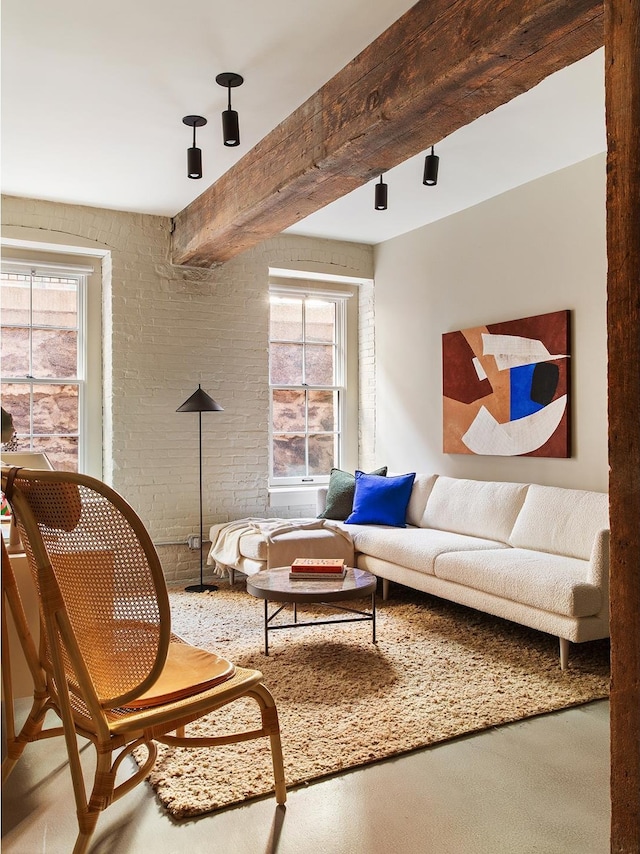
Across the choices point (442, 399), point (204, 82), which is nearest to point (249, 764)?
point (204, 82)

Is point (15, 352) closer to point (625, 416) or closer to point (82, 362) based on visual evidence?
point (82, 362)

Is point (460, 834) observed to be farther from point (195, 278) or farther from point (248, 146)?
point (195, 278)

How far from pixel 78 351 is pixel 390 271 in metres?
2.68

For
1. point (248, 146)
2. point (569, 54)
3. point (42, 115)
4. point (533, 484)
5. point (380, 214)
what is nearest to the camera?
point (569, 54)

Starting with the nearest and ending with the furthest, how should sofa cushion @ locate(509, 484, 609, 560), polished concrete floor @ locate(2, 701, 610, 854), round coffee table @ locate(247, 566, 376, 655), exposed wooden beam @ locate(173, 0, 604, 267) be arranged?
polished concrete floor @ locate(2, 701, 610, 854), exposed wooden beam @ locate(173, 0, 604, 267), round coffee table @ locate(247, 566, 376, 655), sofa cushion @ locate(509, 484, 609, 560)

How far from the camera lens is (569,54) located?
233cm

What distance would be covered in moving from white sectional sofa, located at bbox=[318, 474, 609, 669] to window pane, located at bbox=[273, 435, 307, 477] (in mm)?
1241

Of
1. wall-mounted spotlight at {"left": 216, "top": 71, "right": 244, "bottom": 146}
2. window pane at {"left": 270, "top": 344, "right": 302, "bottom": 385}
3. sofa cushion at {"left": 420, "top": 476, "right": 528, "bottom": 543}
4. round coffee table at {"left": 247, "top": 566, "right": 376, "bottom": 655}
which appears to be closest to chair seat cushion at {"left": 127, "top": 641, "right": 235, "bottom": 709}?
round coffee table at {"left": 247, "top": 566, "right": 376, "bottom": 655}

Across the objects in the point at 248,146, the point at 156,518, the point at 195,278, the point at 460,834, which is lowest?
the point at 460,834

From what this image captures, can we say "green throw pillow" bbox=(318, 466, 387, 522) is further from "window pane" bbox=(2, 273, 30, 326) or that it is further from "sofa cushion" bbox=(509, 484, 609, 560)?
"window pane" bbox=(2, 273, 30, 326)

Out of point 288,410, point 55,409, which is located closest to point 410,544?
point 288,410

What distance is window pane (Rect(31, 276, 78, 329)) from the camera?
17.9 feet

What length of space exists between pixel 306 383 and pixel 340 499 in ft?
4.28

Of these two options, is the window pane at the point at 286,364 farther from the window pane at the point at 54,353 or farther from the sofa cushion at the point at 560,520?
the sofa cushion at the point at 560,520
